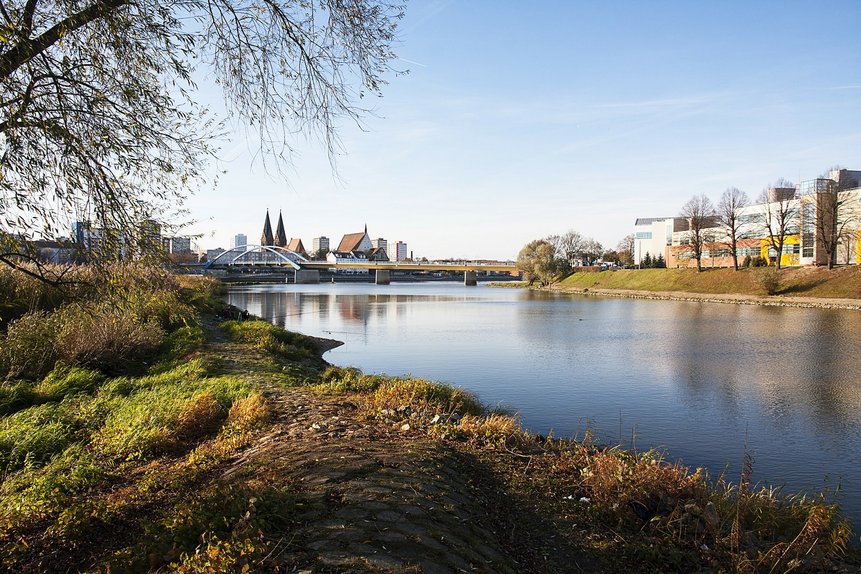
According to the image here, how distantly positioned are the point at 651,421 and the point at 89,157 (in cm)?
1158

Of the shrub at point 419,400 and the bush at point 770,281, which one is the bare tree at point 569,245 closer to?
the bush at point 770,281

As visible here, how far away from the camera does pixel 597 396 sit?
1484 centimetres

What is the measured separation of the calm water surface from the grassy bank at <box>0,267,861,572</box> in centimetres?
337

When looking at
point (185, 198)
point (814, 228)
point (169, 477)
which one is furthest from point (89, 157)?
point (814, 228)

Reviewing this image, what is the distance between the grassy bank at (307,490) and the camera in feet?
12.6

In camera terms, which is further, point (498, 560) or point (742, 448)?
point (742, 448)

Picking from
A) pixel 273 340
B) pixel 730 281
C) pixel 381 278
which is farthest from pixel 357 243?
pixel 273 340

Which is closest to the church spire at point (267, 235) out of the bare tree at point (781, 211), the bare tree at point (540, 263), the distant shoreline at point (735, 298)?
the bare tree at point (540, 263)

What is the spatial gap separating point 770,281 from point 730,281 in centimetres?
857

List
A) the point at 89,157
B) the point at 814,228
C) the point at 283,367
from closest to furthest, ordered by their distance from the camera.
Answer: the point at 89,157 → the point at 283,367 → the point at 814,228

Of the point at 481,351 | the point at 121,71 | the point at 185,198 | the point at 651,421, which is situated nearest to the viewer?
the point at 121,71

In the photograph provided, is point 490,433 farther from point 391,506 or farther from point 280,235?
Answer: point 280,235

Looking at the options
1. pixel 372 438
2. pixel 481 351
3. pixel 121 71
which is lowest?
pixel 481 351

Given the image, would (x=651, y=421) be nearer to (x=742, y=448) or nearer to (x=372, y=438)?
(x=742, y=448)
